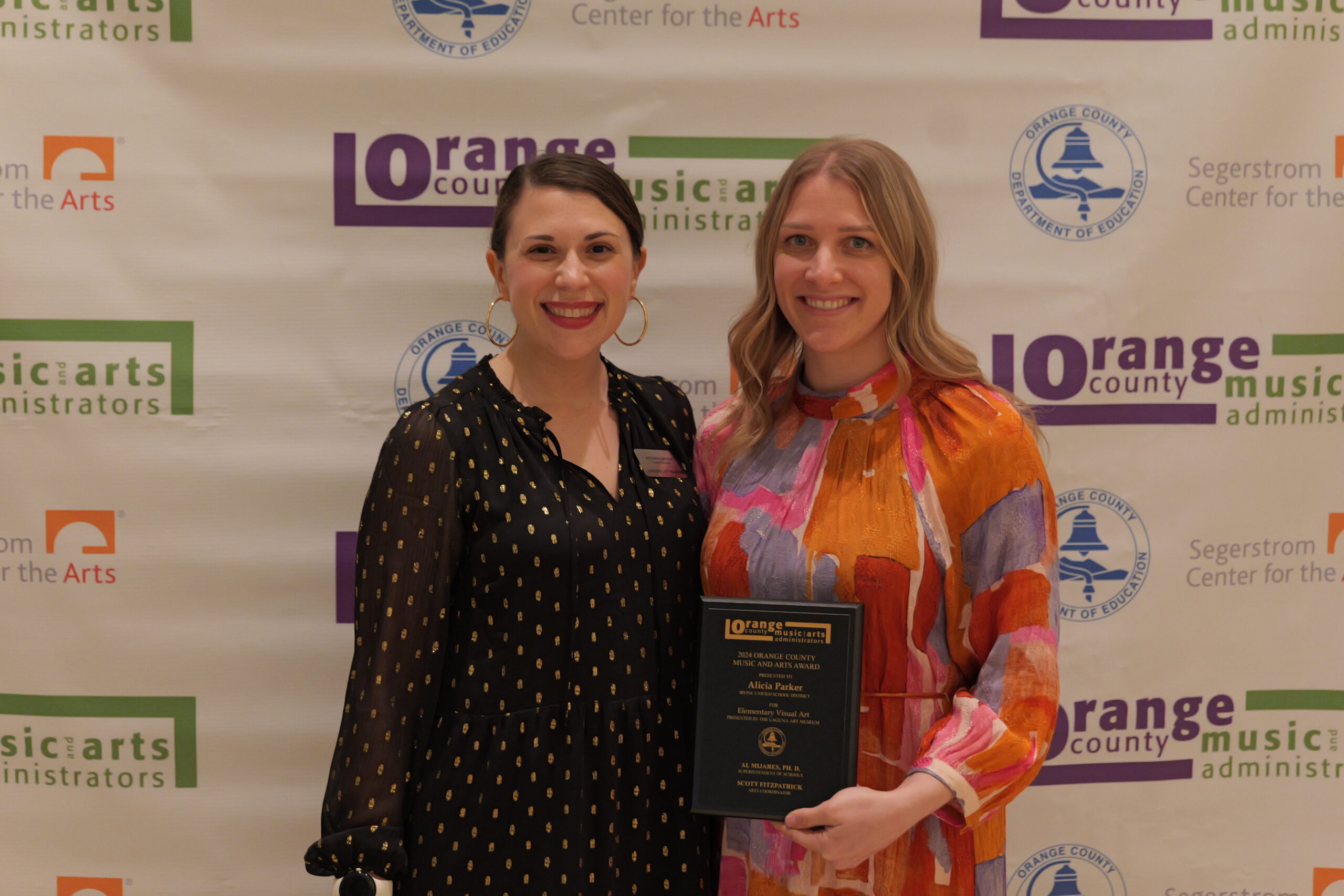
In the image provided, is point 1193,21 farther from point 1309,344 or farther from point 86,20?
point 86,20

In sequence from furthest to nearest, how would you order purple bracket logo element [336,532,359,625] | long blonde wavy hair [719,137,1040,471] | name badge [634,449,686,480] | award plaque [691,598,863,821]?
purple bracket logo element [336,532,359,625]
name badge [634,449,686,480]
long blonde wavy hair [719,137,1040,471]
award plaque [691,598,863,821]

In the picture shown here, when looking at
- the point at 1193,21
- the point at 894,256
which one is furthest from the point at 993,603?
the point at 1193,21

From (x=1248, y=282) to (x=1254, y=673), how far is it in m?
1.03

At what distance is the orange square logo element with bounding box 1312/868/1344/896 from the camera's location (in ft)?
8.85

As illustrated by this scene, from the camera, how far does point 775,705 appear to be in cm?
161

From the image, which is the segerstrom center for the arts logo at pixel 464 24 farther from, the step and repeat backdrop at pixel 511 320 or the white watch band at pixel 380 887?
the white watch band at pixel 380 887

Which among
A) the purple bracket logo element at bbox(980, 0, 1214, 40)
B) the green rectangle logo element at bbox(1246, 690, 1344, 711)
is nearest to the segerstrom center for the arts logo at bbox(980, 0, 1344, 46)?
the purple bracket logo element at bbox(980, 0, 1214, 40)

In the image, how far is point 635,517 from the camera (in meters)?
1.82

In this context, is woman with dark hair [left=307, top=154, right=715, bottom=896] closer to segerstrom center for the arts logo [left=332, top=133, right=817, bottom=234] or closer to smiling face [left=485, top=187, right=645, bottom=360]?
smiling face [left=485, top=187, right=645, bottom=360]

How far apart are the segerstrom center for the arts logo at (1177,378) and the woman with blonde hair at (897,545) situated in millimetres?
880

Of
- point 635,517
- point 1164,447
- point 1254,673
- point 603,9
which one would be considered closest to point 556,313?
point 635,517

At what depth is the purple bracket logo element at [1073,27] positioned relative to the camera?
8.23 feet

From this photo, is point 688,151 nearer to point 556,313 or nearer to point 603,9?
point 603,9

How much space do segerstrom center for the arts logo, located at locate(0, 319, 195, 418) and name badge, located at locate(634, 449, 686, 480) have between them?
1264mm
